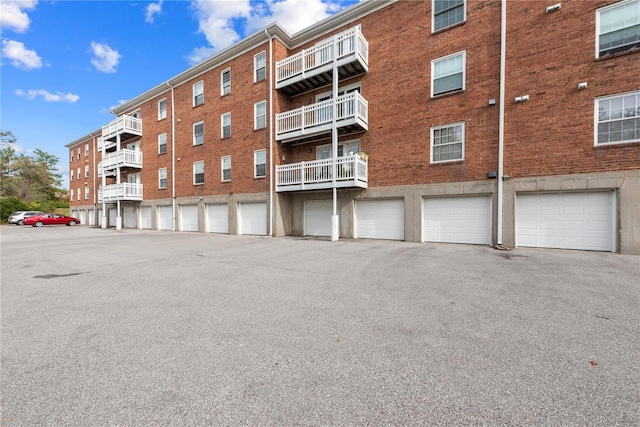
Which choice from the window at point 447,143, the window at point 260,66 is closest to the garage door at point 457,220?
the window at point 447,143

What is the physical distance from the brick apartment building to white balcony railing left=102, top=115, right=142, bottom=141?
20.6 feet

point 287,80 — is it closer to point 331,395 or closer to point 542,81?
point 542,81

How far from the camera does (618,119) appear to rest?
321 inches

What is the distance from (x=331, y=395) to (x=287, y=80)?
14536 millimetres

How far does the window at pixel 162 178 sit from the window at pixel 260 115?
972 cm

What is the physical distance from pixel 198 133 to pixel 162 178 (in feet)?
17.0

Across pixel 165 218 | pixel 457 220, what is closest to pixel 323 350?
pixel 457 220

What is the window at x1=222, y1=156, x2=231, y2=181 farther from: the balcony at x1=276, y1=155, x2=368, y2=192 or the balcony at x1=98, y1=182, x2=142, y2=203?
the balcony at x1=98, y1=182, x2=142, y2=203

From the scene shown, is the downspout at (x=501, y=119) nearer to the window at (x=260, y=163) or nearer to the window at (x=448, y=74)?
the window at (x=448, y=74)

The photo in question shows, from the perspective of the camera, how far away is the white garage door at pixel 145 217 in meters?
21.5

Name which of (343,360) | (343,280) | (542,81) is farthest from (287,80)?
(343,360)

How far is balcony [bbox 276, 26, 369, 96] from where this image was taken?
11969 millimetres

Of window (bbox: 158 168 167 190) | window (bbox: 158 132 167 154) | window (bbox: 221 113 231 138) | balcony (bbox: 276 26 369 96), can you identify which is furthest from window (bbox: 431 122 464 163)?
window (bbox: 158 132 167 154)

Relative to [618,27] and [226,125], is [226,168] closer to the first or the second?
[226,125]
